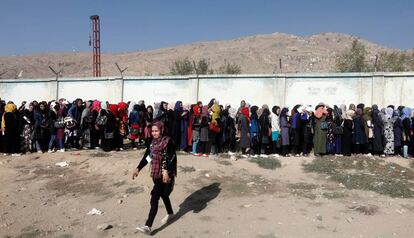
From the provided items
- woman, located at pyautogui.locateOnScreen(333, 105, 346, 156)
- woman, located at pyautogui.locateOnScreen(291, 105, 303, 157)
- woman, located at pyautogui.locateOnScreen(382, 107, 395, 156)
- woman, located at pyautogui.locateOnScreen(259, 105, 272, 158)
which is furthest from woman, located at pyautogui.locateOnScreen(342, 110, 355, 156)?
woman, located at pyautogui.locateOnScreen(259, 105, 272, 158)

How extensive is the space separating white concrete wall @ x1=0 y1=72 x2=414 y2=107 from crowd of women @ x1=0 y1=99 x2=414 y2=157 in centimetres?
180

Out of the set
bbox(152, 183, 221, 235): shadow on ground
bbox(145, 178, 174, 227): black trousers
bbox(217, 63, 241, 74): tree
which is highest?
bbox(217, 63, 241, 74): tree

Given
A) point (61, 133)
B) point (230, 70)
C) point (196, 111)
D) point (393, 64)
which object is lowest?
point (61, 133)

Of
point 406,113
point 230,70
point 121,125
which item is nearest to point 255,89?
point 406,113

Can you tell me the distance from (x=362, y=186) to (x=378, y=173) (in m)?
1.60

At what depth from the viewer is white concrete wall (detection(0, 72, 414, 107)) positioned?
13188 mm

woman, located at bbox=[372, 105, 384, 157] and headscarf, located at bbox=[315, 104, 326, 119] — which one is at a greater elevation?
headscarf, located at bbox=[315, 104, 326, 119]

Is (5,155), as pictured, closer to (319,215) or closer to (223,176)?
(223,176)

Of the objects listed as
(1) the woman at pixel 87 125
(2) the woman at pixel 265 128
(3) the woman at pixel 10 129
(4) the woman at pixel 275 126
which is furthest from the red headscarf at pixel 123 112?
(4) the woman at pixel 275 126

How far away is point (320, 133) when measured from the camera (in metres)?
11.0

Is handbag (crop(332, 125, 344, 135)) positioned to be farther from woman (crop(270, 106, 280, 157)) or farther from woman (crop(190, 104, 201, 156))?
woman (crop(190, 104, 201, 156))

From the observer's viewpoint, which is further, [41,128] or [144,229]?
[41,128]

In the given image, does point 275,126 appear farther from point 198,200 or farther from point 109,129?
point 198,200

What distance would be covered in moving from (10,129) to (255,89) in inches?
309
